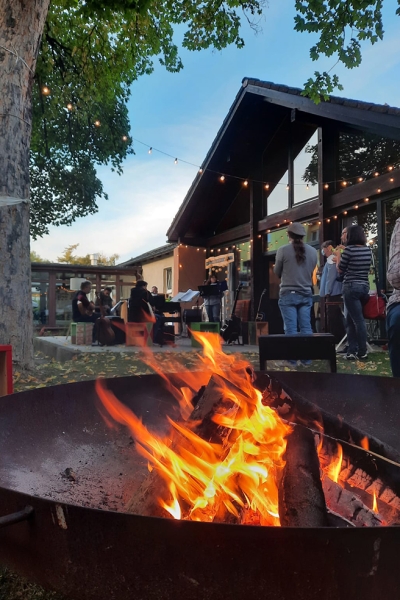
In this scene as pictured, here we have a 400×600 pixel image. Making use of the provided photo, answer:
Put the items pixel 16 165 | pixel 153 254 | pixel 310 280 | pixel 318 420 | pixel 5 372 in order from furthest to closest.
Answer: pixel 153 254
pixel 310 280
pixel 16 165
pixel 5 372
pixel 318 420

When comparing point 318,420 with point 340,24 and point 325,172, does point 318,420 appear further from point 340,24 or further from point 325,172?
point 325,172

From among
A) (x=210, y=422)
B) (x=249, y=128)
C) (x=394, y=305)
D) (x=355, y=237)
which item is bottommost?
(x=210, y=422)

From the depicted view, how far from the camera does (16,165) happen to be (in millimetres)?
5148

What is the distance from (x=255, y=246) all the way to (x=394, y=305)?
962 cm

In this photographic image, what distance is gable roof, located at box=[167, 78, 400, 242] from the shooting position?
782cm

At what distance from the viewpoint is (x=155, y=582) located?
100cm

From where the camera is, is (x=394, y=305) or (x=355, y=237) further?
(x=355, y=237)

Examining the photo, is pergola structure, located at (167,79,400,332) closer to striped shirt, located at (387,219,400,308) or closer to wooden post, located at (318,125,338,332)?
wooden post, located at (318,125,338,332)

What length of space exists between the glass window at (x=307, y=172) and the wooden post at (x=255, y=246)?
149 cm

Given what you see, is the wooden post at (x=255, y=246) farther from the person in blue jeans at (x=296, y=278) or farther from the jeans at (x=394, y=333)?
the jeans at (x=394, y=333)

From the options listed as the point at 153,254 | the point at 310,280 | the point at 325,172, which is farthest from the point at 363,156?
the point at 153,254

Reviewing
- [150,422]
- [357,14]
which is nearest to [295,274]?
[357,14]

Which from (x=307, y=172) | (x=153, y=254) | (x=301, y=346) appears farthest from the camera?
(x=153, y=254)

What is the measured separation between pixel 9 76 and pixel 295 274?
4.59 metres
